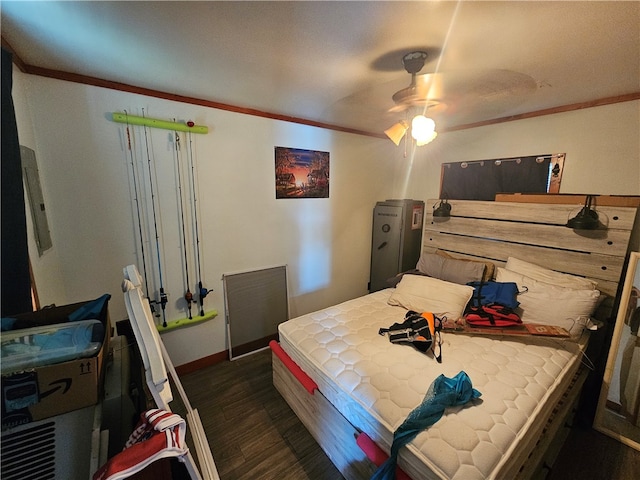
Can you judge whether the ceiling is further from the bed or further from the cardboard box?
the cardboard box

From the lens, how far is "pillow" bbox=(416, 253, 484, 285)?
2.27m

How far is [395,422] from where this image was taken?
116 centimetres

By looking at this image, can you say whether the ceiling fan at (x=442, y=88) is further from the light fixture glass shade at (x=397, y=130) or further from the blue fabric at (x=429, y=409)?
the blue fabric at (x=429, y=409)

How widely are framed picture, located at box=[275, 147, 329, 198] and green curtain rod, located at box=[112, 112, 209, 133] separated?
74cm

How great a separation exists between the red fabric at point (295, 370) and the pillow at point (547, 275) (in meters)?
1.92

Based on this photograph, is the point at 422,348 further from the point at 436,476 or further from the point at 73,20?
the point at 73,20

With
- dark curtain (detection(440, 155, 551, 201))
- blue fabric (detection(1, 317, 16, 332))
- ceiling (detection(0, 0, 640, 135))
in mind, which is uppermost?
ceiling (detection(0, 0, 640, 135))

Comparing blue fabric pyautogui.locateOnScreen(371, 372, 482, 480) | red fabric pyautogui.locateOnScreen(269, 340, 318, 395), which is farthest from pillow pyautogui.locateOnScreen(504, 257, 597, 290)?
red fabric pyautogui.locateOnScreen(269, 340, 318, 395)

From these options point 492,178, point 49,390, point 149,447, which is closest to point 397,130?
point 492,178

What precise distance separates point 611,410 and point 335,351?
1981mm

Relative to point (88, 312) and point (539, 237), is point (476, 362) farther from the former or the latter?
point (88, 312)

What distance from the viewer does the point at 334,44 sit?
1.30m

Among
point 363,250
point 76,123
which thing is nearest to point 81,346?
point 76,123

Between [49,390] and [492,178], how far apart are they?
3.48 meters
